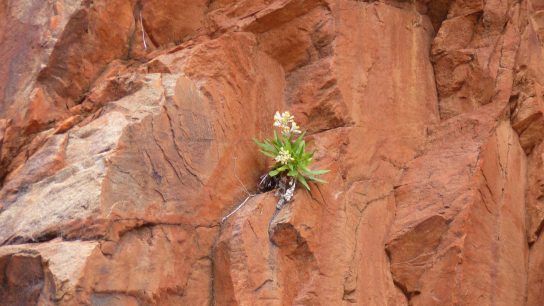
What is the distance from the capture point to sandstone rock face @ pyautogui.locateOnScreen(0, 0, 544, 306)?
4.41 metres

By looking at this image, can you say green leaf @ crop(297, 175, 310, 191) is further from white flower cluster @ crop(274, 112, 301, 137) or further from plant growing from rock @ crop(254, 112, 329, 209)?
white flower cluster @ crop(274, 112, 301, 137)

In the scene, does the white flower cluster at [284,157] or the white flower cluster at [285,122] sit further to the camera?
the white flower cluster at [285,122]

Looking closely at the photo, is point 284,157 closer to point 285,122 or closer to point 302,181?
point 302,181

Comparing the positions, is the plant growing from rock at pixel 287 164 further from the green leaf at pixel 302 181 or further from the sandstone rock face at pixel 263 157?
the sandstone rock face at pixel 263 157

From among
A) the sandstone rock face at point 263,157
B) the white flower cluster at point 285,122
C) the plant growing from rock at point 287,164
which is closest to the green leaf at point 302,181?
the plant growing from rock at point 287,164

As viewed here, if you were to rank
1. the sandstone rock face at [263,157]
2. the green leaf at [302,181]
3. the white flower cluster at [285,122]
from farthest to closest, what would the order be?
the white flower cluster at [285,122], the green leaf at [302,181], the sandstone rock face at [263,157]

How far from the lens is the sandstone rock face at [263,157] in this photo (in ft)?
14.5

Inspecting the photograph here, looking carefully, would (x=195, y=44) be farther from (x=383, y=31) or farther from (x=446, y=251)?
(x=446, y=251)

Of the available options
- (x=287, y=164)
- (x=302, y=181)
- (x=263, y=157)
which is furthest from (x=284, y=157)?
(x=263, y=157)

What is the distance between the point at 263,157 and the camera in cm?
518

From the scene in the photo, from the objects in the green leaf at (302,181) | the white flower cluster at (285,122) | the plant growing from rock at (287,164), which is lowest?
the green leaf at (302,181)

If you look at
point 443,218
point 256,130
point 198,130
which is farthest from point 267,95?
point 443,218

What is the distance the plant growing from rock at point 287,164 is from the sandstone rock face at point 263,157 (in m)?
0.12

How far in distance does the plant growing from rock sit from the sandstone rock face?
4.7 inches
